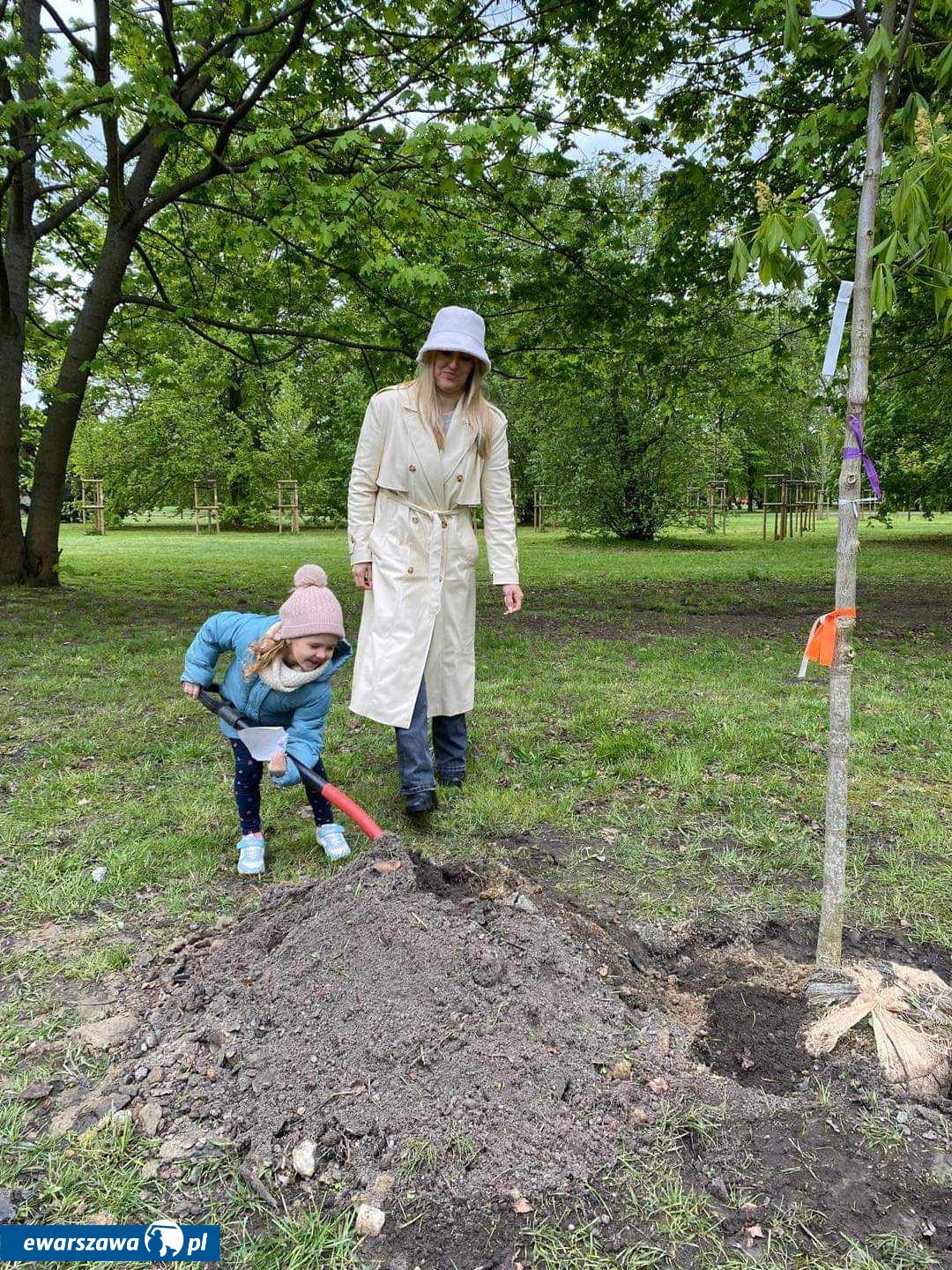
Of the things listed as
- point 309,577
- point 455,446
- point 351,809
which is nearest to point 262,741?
point 351,809

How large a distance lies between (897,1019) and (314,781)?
6.61 ft

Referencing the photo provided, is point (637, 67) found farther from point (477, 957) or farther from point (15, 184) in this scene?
point (477, 957)

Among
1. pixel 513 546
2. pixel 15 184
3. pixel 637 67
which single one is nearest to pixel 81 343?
pixel 15 184

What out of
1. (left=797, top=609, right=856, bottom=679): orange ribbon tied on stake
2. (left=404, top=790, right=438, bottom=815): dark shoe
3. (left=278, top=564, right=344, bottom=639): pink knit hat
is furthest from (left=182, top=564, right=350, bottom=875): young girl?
(left=797, top=609, right=856, bottom=679): orange ribbon tied on stake

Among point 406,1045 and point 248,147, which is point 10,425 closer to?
point 248,147

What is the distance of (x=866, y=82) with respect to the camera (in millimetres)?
2158

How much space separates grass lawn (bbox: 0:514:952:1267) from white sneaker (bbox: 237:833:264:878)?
72 millimetres

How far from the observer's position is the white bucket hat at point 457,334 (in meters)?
3.29

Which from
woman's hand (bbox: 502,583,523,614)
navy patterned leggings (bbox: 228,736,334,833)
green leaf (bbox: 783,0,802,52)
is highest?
green leaf (bbox: 783,0,802,52)

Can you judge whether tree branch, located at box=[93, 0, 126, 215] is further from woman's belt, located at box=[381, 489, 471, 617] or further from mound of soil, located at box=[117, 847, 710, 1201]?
mound of soil, located at box=[117, 847, 710, 1201]

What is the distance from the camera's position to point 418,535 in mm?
3654

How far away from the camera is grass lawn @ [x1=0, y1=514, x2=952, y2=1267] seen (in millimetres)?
2832

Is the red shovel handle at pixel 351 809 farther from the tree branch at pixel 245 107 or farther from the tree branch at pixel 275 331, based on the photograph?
the tree branch at pixel 275 331

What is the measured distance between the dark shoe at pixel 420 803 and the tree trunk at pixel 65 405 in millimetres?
8398
